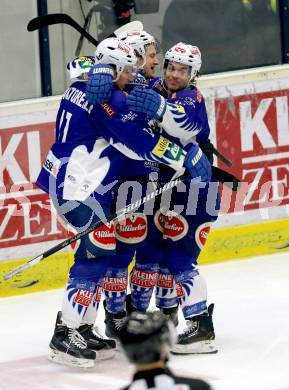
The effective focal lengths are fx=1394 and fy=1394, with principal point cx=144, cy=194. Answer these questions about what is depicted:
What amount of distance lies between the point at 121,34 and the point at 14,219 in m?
1.30

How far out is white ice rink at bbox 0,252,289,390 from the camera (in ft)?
16.9

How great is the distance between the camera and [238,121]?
720 centimetres

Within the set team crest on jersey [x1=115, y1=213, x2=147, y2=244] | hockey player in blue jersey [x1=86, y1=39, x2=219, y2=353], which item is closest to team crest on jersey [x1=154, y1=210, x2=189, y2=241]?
hockey player in blue jersey [x1=86, y1=39, x2=219, y2=353]

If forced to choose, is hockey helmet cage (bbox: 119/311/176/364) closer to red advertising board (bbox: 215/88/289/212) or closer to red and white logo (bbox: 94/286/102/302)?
→ red and white logo (bbox: 94/286/102/302)

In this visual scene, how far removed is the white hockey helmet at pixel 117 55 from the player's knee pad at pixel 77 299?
787 mm

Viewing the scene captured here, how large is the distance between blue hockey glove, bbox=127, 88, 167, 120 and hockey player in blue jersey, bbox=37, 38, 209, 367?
4cm

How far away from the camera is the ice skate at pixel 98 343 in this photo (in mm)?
5445

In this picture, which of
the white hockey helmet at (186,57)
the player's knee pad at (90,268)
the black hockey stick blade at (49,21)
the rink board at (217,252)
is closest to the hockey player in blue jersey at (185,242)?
the white hockey helmet at (186,57)

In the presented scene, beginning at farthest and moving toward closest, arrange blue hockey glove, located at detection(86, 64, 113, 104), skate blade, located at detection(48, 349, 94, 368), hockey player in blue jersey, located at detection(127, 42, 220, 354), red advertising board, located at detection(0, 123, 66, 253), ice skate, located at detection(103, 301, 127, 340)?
red advertising board, located at detection(0, 123, 66, 253) → ice skate, located at detection(103, 301, 127, 340) → hockey player in blue jersey, located at detection(127, 42, 220, 354) → skate blade, located at detection(48, 349, 94, 368) → blue hockey glove, located at detection(86, 64, 113, 104)

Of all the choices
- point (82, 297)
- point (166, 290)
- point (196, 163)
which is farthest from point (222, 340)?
point (196, 163)

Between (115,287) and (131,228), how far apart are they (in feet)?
0.90

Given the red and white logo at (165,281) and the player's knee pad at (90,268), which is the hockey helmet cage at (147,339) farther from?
the red and white logo at (165,281)

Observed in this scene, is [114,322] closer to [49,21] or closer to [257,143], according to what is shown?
[49,21]

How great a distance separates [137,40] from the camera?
18.2 ft
